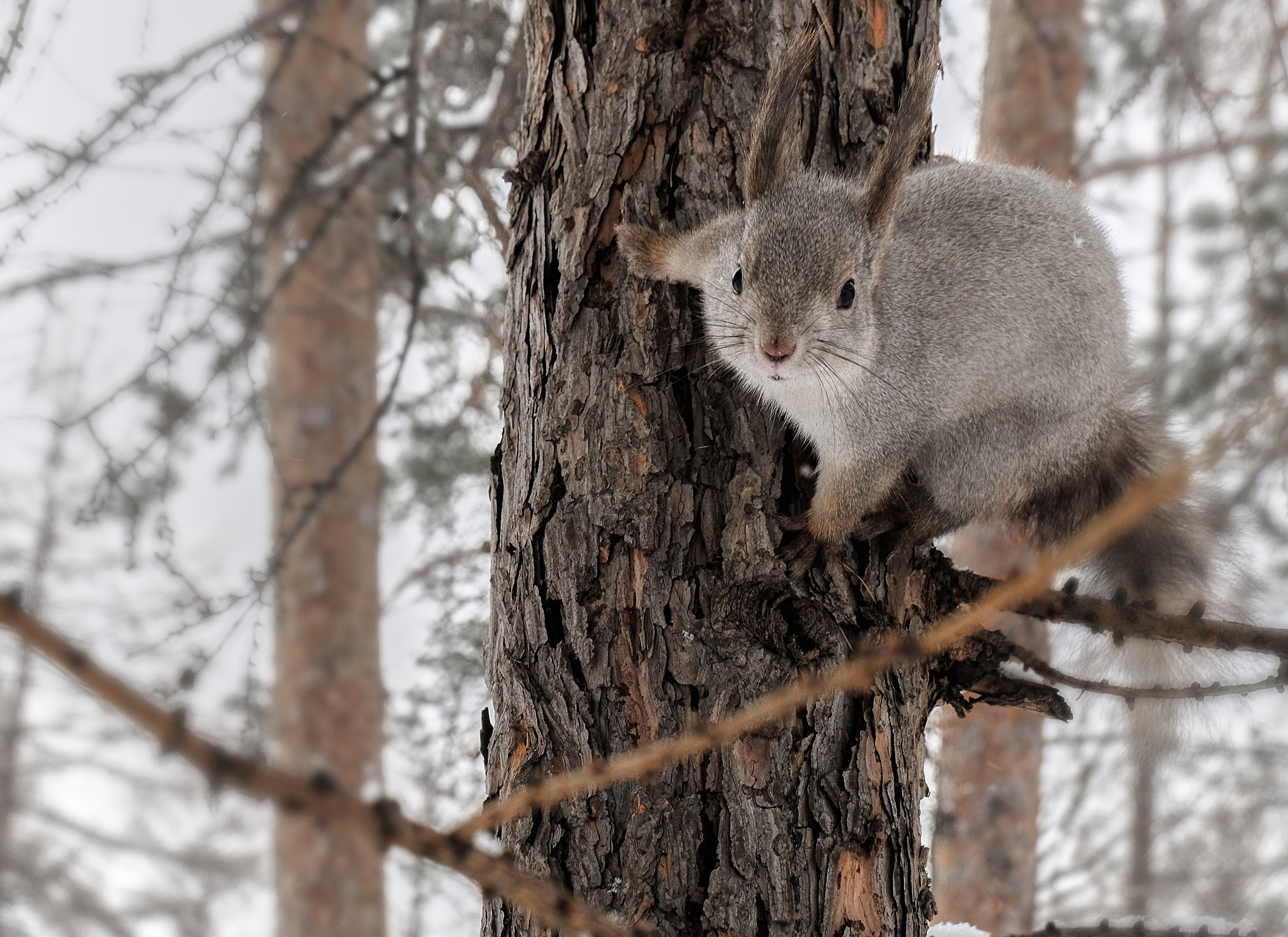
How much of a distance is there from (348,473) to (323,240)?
91cm

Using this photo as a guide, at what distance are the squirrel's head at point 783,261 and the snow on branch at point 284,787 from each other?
41.5 inches

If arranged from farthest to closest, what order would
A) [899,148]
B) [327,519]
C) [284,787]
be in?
1. [327,519]
2. [899,148]
3. [284,787]

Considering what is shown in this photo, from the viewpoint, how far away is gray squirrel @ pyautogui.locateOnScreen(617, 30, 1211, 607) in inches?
62.5

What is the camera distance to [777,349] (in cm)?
154

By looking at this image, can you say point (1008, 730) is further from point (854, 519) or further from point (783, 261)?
point (783, 261)

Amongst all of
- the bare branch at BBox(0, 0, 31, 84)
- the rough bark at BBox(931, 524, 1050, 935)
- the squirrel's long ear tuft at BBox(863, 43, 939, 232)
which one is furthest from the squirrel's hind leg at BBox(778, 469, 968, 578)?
the rough bark at BBox(931, 524, 1050, 935)

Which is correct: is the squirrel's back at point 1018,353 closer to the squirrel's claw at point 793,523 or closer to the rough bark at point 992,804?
the squirrel's claw at point 793,523

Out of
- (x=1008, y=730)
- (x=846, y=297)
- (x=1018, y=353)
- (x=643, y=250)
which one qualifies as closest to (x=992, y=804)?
(x=1008, y=730)

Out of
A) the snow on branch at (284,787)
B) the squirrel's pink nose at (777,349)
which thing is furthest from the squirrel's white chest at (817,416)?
the snow on branch at (284,787)

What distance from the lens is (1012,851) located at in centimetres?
351

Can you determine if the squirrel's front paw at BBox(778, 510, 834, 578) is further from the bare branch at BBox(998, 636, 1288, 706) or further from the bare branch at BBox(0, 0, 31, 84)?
the bare branch at BBox(0, 0, 31, 84)

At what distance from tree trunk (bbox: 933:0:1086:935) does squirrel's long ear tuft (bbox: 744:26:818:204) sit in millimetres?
1925

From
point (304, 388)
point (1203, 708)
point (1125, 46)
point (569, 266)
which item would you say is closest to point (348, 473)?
point (304, 388)

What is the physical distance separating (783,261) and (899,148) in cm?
24
